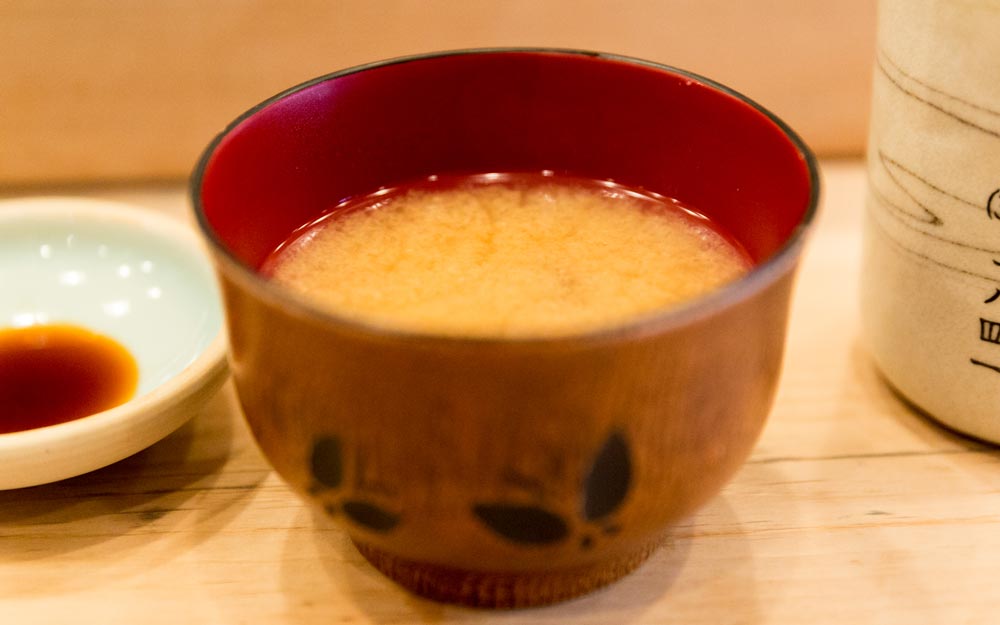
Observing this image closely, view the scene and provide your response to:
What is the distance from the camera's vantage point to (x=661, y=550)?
626 millimetres

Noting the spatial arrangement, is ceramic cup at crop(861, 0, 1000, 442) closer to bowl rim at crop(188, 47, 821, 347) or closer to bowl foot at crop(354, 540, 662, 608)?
bowl rim at crop(188, 47, 821, 347)

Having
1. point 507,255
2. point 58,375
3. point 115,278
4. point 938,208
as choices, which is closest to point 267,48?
point 115,278

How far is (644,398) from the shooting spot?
440 mm

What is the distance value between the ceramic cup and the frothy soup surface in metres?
0.15

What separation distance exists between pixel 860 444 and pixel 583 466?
1.22 ft

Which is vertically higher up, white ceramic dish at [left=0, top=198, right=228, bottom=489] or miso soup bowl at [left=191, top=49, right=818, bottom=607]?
miso soup bowl at [left=191, top=49, right=818, bottom=607]

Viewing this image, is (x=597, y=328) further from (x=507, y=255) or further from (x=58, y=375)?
(x=58, y=375)

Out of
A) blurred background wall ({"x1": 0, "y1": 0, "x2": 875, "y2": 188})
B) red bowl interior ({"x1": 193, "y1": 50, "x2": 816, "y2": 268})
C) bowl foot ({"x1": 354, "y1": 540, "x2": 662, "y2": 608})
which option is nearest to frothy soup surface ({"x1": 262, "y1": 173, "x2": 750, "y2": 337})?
red bowl interior ({"x1": 193, "y1": 50, "x2": 816, "y2": 268})

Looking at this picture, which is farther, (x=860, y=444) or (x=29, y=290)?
(x=29, y=290)

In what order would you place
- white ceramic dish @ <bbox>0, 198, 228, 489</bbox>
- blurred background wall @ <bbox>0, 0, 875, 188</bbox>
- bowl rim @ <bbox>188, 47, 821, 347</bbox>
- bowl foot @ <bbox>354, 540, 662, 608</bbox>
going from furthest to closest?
blurred background wall @ <bbox>0, 0, 875, 188</bbox>, white ceramic dish @ <bbox>0, 198, 228, 489</bbox>, bowl foot @ <bbox>354, 540, 662, 608</bbox>, bowl rim @ <bbox>188, 47, 821, 347</bbox>

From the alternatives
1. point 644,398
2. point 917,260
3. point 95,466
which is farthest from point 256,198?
point 917,260

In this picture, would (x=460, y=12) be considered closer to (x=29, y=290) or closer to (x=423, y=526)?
(x=29, y=290)

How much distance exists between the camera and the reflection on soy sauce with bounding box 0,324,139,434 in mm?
761

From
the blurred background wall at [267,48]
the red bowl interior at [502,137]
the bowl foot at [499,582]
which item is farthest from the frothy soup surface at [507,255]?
the blurred background wall at [267,48]
